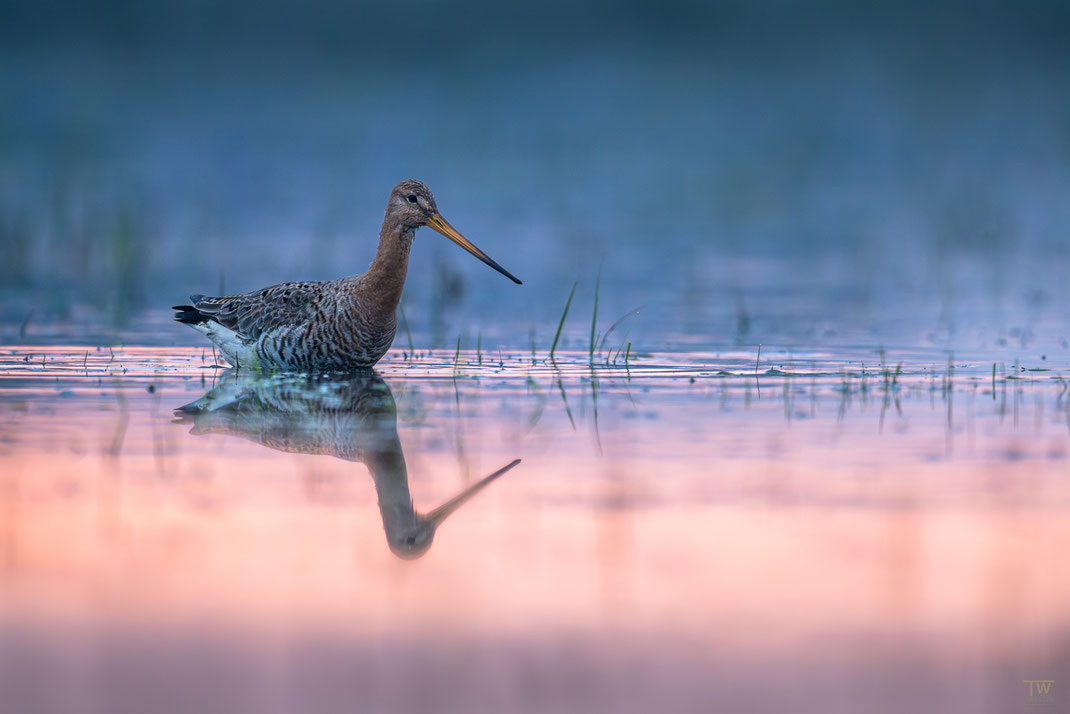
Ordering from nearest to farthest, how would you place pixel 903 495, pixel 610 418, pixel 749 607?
pixel 749 607 → pixel 903 495 → pixel 610 418

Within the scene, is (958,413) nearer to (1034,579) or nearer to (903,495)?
(903,495)

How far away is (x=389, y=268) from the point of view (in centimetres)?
930

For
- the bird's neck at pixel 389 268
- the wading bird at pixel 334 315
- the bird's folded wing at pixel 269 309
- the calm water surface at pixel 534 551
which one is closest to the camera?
the calm water surface at pixel 534 551

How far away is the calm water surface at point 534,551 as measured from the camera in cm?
341

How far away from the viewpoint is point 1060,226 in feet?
65.0

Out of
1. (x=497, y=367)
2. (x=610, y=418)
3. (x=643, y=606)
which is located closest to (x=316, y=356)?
(x=497, y=367)

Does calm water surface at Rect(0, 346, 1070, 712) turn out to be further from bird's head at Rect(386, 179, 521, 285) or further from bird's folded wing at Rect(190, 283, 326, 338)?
bird's head at Rect(386, 179, 521, 285)

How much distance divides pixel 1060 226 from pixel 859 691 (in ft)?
59.0

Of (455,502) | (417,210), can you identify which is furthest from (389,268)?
(455,502)

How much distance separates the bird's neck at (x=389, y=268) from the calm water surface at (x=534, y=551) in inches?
68.1

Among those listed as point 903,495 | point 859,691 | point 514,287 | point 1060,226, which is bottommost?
point 859,691

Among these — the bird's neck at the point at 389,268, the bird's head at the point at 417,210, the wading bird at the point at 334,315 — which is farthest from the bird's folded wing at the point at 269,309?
the bird's head at the point at 417,210

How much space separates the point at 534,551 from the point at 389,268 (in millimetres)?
5088

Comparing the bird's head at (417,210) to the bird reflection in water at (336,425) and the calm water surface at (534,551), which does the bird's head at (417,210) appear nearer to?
the bird reflection in water at (336,425)
